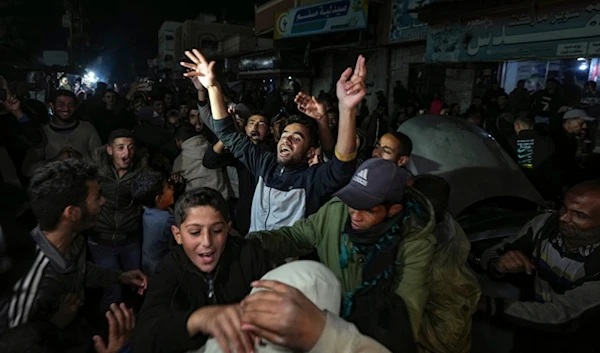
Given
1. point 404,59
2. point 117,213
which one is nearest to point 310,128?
point 117,213

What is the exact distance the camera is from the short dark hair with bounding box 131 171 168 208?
3457 mm

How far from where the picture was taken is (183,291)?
5.90 ft

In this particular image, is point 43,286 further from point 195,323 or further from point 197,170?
point 197,170

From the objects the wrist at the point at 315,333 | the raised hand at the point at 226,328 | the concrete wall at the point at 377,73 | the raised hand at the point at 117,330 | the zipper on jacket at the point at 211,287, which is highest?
the concrete wall at the point at 377,73

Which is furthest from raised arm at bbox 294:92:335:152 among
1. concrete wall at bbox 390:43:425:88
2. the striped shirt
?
concrete wall at bbox 390:43:425:88

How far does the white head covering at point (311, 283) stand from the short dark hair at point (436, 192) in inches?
45.7

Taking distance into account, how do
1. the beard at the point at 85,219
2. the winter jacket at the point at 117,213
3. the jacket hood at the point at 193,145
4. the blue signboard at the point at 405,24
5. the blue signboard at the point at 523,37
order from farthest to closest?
the blue signboard at the point at 405,24 → the blue signboard at the point at 523,37 → the jacket hood at the point at 193,145 → the winter jacket at the point at 117,213 → the beard at the point at 85,219

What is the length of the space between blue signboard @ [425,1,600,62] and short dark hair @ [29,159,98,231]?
9542 millimetres

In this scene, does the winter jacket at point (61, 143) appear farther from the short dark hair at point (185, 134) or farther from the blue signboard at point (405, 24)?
the blue signboard at point (405, 24)

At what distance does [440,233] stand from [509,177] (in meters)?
1.77

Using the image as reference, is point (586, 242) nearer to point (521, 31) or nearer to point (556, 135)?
point (556, 135)

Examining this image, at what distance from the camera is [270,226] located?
119 inches

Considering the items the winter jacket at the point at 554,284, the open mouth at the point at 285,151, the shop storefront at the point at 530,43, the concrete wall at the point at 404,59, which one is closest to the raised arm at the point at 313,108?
the open mouth at the point at 285,151

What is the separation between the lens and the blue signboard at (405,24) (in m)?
13.3
